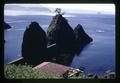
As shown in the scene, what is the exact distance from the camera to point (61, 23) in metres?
2.47

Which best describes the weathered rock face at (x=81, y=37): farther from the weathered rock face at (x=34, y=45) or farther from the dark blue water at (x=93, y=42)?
the weathered rock face at (x=34, y=45)

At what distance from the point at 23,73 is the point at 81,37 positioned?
64 cm

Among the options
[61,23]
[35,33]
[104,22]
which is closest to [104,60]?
[104,22]

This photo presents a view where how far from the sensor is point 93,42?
2.42 meters

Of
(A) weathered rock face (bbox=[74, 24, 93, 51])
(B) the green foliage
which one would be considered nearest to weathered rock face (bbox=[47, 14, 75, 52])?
(A) weathered rock face (bbox=[74, 24, 93, 51])

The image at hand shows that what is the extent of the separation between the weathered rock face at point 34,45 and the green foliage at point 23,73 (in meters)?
0.08

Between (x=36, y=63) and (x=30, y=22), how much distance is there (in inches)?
15.3

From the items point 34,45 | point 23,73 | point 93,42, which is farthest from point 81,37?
point 23,73

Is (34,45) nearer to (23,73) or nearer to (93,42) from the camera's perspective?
(23,73)

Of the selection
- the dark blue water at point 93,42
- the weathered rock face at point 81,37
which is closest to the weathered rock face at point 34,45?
the dark blue water at point 93,42

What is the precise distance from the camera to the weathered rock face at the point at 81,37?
2.43 m

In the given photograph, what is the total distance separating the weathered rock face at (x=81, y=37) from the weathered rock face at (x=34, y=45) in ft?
0.99

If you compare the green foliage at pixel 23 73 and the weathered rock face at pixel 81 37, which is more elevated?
the weathered rock face at pixel 81 37

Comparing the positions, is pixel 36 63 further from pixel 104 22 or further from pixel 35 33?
pixel 104 22
